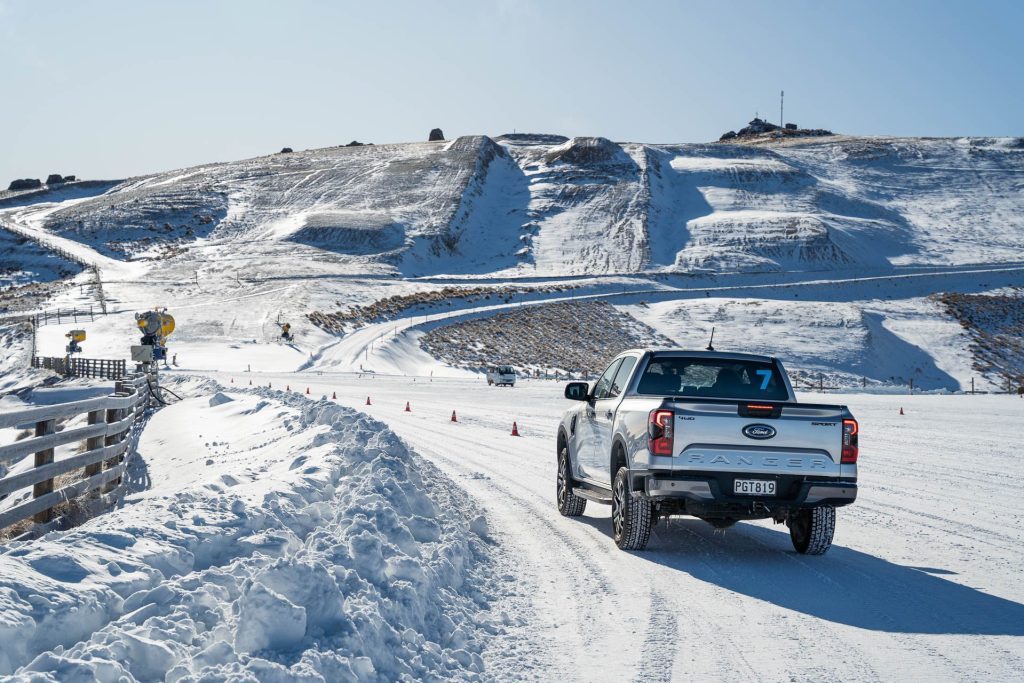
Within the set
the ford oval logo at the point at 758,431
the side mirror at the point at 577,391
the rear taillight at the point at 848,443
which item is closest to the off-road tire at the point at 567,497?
the side mirror at the point at 577,391

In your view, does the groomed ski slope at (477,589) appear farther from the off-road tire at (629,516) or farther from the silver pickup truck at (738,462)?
the silver pickup truck at (738,462)

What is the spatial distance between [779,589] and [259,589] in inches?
Answer: 174

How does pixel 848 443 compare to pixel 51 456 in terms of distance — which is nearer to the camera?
pixel 848 443

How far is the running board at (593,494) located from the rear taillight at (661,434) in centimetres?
153

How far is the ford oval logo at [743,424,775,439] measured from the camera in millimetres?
8422

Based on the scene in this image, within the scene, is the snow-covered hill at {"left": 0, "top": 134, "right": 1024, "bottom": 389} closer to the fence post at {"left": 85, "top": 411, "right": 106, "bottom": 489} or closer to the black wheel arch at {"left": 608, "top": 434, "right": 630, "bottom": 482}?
the fence post at {"left": 85, "top": 411, "right": 106, "bottom": 489}

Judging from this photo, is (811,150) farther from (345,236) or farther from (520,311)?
(520,311)

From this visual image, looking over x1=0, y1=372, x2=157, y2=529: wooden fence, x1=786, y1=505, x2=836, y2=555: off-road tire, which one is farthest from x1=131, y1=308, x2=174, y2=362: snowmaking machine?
x1=786, y1=505, x2=836, y2=555: off-road tire

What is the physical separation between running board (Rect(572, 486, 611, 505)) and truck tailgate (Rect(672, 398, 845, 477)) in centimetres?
166

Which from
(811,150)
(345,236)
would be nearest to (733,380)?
(345,236)

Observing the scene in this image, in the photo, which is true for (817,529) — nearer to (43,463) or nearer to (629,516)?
(629,516)

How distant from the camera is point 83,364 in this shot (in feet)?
153

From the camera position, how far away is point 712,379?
10.0 metres

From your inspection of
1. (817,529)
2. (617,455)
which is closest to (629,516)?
(617,455)
